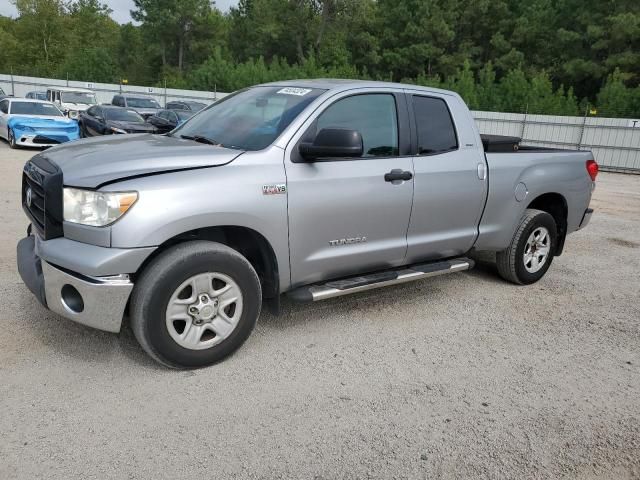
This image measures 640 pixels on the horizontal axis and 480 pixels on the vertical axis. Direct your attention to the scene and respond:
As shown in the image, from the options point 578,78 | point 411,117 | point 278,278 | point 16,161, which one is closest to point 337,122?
point 411,117

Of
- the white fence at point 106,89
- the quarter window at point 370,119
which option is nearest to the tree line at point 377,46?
the white fence at point 106,89

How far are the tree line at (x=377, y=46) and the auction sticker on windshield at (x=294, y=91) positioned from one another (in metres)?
21.8

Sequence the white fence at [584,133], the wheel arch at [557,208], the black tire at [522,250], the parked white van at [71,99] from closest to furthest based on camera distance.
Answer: the black tire at [522,250] < the wheel arch at [557,208] < the white fence at [584,133] < the parked white van at [71,99]

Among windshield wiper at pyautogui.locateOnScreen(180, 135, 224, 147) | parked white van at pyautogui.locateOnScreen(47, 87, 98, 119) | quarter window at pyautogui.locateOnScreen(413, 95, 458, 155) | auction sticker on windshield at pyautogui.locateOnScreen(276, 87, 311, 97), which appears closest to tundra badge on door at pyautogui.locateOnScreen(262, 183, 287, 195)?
windshield wiper at pyautogui.locateOnScreen(180, 135, 224, 147)

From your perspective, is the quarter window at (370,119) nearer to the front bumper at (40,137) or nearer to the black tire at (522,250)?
the black tire at (522,250)

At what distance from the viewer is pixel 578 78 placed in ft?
121

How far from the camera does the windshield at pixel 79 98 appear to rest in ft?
72.4

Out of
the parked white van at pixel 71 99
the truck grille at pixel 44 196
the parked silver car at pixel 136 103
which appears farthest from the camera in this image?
the parked silver car at pixel 136 103

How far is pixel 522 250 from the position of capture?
5277 mm

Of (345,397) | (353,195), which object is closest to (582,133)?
(353,195)

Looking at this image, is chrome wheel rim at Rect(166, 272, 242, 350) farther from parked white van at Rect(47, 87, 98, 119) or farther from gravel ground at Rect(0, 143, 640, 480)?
parked white van at Rect(47, 87, 98, 119)

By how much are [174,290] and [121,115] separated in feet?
44.4

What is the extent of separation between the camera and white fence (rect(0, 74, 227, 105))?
33594mm

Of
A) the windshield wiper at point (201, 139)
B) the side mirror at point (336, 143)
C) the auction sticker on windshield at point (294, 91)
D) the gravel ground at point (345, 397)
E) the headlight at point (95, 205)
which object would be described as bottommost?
the gravel ground at point (345, 397)
